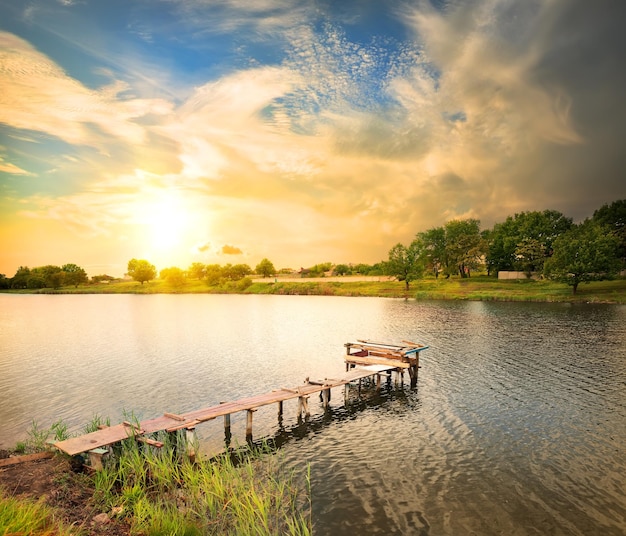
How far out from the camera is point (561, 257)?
85938 millimetres

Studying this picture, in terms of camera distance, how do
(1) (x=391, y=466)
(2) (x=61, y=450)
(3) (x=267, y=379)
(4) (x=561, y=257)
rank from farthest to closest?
(4) (x=561, y=257), (3) (x=267, y=379), (1) (x=391, y=466), (2) (x=61, y=450)

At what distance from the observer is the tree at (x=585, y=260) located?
81312mm

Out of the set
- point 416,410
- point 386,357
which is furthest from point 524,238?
point 416,410

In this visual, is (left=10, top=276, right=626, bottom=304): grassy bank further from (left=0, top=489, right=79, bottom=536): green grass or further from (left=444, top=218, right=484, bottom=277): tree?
(left=0, top=489, right=79, bottom=536): green grass

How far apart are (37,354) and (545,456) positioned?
140 feet

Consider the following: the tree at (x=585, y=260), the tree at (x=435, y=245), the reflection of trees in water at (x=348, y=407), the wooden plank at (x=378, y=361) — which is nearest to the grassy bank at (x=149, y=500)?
the reflection of trees in water at (x=348, y=407)

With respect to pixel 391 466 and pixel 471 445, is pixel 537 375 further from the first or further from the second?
pixel 391 466

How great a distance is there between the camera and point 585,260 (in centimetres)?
8194

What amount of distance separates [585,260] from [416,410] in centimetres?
7978

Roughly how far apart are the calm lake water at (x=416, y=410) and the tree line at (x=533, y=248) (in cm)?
4066

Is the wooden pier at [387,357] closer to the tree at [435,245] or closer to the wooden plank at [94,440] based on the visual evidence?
the wooden plank at [94,440]

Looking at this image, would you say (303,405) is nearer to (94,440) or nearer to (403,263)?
(94,440)

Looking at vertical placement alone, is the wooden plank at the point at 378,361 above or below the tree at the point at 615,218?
below

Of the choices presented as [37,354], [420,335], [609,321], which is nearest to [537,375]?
[420,335]
